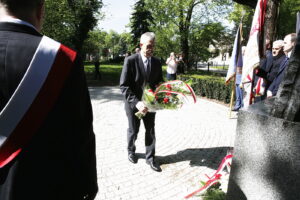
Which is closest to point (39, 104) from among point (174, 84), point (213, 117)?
point (174, 84)

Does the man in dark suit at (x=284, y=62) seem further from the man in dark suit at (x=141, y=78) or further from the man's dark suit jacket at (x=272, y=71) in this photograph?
the man in dark suit at (x=141, y=78)

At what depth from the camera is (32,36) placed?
118 centimetres

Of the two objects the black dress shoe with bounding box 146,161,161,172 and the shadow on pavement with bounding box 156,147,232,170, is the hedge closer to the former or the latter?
the shadow on pavement with bounding box 156,147,232,170

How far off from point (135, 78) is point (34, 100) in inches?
101

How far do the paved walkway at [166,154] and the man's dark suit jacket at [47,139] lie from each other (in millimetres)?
2086

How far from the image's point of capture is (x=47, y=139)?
50.3 inches

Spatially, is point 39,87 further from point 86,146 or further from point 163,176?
point 163,176

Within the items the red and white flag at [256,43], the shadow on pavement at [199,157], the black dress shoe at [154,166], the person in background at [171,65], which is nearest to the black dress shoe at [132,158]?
the black dress shoe at [154,166]

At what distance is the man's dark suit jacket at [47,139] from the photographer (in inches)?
44.7

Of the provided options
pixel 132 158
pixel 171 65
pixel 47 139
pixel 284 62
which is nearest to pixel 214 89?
pixel 171 65

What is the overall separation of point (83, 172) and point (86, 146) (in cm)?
18

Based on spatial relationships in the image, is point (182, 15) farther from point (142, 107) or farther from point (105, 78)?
point (142, 107)

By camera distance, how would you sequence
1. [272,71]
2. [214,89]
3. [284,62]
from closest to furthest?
[284,62] < [272,71] < [214,89]

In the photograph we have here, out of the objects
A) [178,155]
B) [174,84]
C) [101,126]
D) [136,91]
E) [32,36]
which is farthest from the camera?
[101,126]
